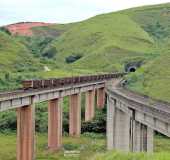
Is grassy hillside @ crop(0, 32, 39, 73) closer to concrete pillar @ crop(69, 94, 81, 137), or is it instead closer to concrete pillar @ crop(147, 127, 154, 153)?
concrete pillar @ crop(69, 94, 81, 137)

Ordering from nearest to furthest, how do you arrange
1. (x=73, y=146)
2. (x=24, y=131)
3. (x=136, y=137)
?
1. (x=136, y=137)
2. (x=24, y=131)
3. (x=73, y=146)

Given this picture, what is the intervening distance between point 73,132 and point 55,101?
11.5m

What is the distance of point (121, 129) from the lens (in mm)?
55750

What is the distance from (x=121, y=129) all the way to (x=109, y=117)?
775 cm

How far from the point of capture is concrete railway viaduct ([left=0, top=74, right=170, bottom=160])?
120 ft

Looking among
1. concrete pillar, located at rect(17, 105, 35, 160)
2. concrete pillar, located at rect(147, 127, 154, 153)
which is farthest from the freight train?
concrete pillar, located at rect(147, 127, 154, 153)

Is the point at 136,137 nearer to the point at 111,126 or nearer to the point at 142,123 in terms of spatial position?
the point at 142,123

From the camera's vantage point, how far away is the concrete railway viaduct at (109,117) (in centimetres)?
3666

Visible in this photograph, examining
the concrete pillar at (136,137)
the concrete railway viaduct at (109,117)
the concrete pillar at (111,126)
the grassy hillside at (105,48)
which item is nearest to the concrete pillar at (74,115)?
the concrete railway viaduct at (109,117)

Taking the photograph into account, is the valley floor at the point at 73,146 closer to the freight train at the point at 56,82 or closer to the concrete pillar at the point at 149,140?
the freight train at the point at 56,82

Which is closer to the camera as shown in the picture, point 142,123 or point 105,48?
point 142,123

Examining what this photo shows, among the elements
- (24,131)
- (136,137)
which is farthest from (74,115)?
(136,137)

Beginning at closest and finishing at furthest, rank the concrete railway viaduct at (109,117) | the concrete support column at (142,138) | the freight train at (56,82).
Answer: the concrete support column at (142,138), the concrete railway viaduct at (109,117), the freight train at (56,82)

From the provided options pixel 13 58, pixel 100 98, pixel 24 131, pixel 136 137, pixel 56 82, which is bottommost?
pixel 100 98
